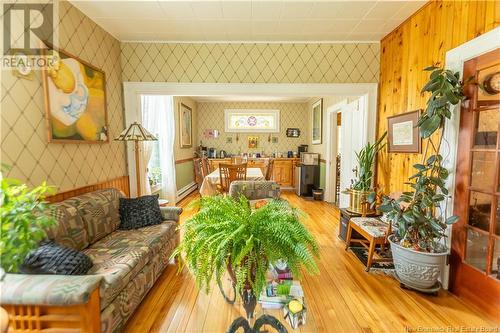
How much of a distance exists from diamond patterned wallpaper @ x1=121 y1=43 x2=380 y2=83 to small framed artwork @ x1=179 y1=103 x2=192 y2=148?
229 centimetres

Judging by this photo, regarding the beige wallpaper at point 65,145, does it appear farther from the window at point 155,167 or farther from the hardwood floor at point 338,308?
the hardwood floor at point 338,308

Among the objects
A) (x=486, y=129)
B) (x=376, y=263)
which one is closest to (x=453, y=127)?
(x=486, y=129)

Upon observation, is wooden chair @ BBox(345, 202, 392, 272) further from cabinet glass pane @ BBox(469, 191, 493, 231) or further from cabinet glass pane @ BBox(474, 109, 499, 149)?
cabinet glass pane @ BBox(474, 109, 499, 149)

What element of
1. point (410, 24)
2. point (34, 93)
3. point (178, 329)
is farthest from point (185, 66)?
point (178, 329)

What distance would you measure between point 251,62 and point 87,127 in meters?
2.16

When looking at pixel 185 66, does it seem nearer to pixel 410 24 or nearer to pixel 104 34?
pixel 104 34

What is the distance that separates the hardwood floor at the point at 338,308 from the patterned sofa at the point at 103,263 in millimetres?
187

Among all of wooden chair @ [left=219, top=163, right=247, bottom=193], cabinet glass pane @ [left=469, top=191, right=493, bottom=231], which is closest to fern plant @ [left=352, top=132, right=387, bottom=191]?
cabinet glass pane @ [left=469, top=191, right=493, bottom=231]

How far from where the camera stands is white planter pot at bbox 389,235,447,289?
6.47 feet

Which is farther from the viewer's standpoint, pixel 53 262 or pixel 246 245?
pixel 53 262

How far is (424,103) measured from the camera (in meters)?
2.40

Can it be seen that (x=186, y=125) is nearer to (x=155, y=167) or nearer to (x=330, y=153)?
(x=155, y=167)

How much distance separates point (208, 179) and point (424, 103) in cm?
323

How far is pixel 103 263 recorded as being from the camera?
Answer: 1733 millimetres
